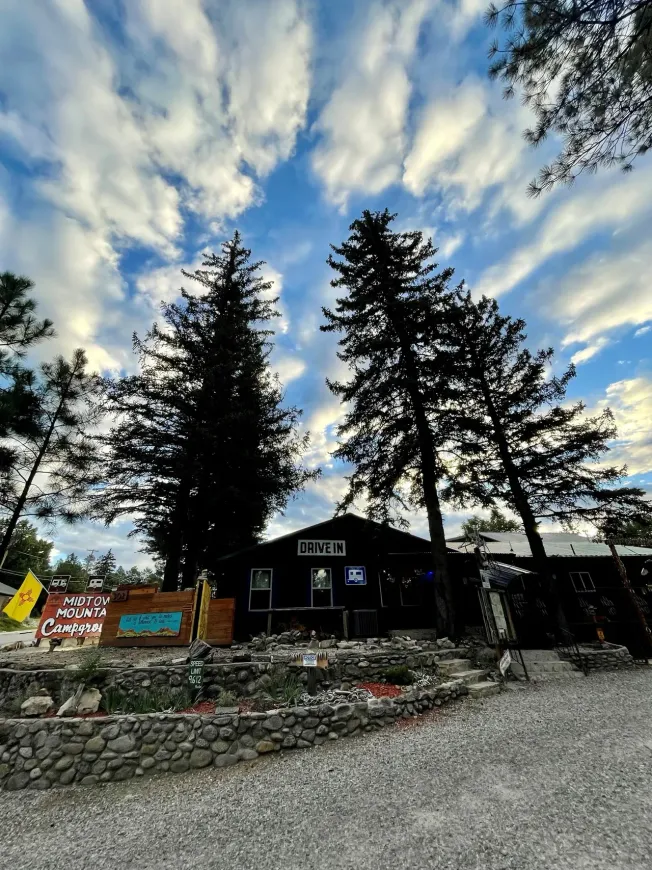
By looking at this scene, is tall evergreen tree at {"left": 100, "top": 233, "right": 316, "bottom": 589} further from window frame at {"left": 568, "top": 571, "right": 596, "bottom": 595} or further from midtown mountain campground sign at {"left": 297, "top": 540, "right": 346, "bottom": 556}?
window frame at {"left": 568, "top": 571, "right": 596, "bottom": 595}

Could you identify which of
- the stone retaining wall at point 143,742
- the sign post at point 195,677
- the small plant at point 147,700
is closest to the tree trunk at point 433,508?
the stone retaining wall at point 143,742

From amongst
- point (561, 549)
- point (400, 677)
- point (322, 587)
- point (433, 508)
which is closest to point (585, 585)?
point (561, 549)

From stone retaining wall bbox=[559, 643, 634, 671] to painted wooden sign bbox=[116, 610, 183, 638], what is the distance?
12216mm

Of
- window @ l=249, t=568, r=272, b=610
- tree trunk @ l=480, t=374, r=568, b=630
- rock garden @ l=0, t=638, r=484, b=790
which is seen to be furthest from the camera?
window @ l=249, t=568, r=272, b=610

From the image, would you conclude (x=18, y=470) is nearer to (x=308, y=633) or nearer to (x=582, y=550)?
(x=308, y=633)

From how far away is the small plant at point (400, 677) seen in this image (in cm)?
815

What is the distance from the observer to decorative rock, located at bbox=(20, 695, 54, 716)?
22.5 feet

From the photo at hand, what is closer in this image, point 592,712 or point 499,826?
point 499,826

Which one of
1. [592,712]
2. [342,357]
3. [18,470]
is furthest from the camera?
[342,357]

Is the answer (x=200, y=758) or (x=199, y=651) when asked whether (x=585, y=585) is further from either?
(x=200, y=758)

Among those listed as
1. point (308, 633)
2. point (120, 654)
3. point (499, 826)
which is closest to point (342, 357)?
point (308, 633)

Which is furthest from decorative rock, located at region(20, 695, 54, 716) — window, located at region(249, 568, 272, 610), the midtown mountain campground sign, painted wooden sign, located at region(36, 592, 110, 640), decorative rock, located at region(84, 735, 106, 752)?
the midtown mountain campground sign

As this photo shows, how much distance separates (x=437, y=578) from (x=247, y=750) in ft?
25.7

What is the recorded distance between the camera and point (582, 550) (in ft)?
54.6
